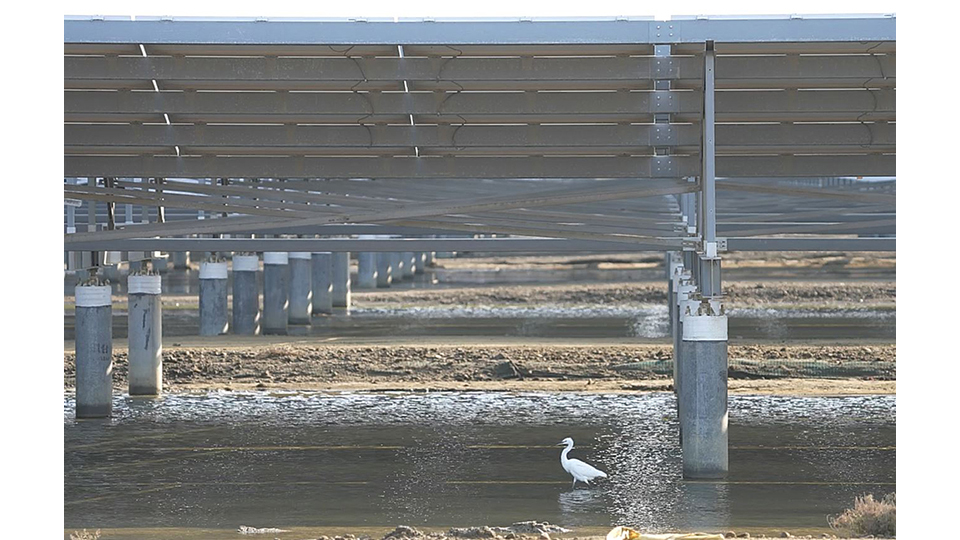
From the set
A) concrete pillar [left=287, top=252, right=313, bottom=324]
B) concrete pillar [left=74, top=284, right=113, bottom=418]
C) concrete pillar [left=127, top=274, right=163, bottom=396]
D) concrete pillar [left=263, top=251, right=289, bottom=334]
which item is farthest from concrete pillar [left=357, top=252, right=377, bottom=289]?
concrete pillar [left=74, top=284, right=113, bottom=418]

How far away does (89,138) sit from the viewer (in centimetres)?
2081

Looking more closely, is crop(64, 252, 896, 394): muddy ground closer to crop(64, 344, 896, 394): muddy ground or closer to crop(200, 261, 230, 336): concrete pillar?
crop(64, 344, 896, 394): muddy ground

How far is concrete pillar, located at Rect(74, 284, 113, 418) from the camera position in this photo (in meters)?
23.8

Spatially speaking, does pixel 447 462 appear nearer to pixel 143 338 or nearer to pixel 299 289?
Answer: pixel 143 338

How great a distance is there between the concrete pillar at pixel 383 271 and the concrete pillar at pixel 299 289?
16001mm

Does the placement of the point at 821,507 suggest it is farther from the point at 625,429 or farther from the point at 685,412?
the point at 625,429

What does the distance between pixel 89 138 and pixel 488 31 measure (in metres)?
6.25

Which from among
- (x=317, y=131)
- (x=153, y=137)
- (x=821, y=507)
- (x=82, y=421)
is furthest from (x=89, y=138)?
(x=821, y=507)

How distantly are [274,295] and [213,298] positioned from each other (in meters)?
2.41

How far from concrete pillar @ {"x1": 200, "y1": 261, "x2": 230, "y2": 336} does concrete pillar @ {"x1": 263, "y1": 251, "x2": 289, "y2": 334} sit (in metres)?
1.80

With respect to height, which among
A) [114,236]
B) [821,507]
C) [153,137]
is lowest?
[821,507]

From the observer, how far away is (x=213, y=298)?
35719 millimetres

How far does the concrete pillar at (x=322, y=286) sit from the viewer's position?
4338cm

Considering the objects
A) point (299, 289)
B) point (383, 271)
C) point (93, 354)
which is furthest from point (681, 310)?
point (383, 271)
